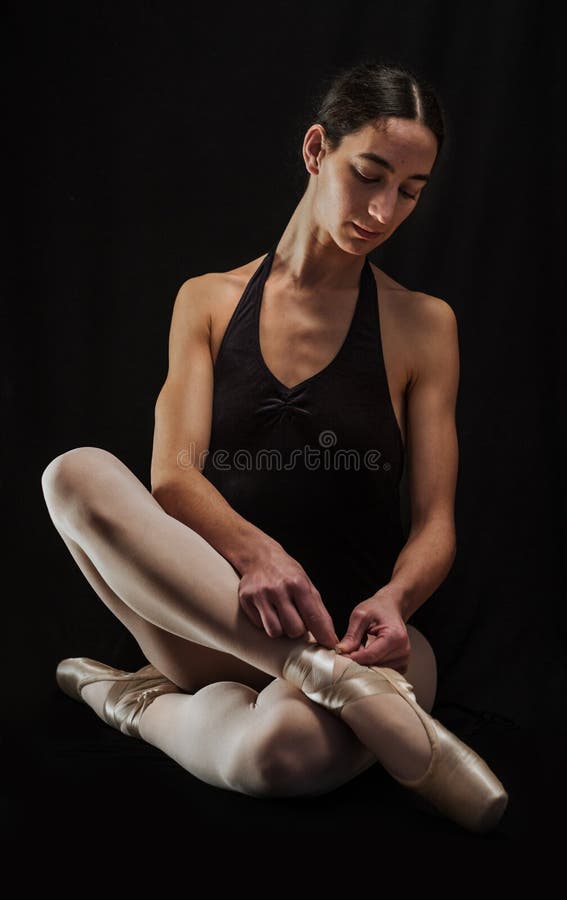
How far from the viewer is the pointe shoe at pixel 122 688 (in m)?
1.80

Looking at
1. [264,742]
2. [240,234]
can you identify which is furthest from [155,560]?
[240,234]

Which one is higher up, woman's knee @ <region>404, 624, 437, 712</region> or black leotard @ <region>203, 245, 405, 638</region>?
black leotard @ <region>203, 245, 405, 638</region>

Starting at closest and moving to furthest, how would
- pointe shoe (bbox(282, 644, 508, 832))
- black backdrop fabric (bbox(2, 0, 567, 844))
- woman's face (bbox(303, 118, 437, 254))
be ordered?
pointe shoe (bbox(282, 644, 508, 832)) < woman's face (bbox(303, 118, 437, 254)) < black backdrop fabric (bbox(2, 0, 567, 844))

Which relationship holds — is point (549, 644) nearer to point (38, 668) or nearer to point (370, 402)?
point (370, 402)

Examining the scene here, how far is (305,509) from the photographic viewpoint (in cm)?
187

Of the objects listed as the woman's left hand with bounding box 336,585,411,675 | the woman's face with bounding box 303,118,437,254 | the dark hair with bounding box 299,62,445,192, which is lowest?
the woman's left hand with bounding box 336,585,411,675

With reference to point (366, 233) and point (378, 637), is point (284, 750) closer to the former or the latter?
point (378, 637)

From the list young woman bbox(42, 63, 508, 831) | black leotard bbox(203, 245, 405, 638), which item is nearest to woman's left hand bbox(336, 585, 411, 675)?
young woman bbox(42, 63, 508, 831)

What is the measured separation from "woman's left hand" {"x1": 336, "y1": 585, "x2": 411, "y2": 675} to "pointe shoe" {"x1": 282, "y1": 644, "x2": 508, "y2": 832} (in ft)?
0.09

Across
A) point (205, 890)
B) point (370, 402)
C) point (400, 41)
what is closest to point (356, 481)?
point (370, 402)

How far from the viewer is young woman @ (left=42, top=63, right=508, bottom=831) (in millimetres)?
1489

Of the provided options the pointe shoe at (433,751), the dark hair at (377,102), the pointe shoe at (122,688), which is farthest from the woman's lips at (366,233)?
the pointe shoe at (122,688)

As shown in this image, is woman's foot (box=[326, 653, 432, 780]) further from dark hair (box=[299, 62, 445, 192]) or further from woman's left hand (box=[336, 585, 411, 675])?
dark hair (box=[299, 62, 445, 192])

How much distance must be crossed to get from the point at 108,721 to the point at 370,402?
2.21ft
